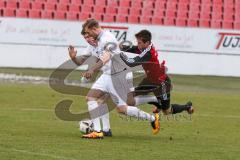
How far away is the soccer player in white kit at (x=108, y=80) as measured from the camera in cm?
1293

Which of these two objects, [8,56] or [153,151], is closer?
[153,151]

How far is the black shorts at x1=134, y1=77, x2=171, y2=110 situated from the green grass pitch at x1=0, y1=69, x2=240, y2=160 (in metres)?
0.53

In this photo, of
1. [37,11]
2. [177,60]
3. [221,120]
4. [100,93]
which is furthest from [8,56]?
[100,93]

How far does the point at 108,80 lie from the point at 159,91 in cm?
195

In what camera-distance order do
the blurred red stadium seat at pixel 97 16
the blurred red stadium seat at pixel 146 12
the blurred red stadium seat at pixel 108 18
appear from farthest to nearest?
the blurred red stadium seat at pixel 146 12, the blurred red stadium seat at pixel 97 16, the blurred red stadium seat at pixel 108 18

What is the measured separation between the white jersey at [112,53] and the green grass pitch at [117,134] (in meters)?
1.22

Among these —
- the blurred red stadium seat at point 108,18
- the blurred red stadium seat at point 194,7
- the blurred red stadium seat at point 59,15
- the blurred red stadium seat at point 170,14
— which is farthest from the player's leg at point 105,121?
the blurred red stadium seat at point 194,7

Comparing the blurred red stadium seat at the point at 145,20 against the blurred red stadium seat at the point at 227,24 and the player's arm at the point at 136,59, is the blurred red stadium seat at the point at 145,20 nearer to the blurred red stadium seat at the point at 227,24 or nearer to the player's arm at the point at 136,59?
the blurred red stadium seat at the point at 227,24

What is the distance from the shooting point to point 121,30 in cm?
3019

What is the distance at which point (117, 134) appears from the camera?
1398cm

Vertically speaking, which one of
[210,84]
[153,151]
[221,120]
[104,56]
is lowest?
[210,84]

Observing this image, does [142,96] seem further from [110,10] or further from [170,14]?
[170,14]

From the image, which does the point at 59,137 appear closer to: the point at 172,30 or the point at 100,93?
the point at 100,93

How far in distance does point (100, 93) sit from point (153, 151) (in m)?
1.89
